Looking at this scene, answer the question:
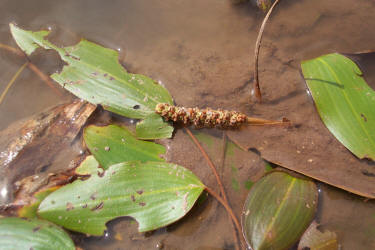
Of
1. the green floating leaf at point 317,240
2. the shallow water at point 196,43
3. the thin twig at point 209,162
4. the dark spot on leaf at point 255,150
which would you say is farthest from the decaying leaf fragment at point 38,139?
the green floating leaf at point 317,240

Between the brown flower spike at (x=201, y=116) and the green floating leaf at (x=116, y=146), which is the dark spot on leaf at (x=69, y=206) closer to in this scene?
the green floating leaf at (x=116, y=146)

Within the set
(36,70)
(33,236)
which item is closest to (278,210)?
(33,236)

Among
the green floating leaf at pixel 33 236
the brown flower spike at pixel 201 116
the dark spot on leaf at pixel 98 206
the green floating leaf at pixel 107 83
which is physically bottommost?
the green floating leaf at pixel 33 236

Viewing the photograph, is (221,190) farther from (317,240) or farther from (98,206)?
Answer: (98,206)

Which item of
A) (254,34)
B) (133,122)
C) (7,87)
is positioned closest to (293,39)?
(254,34)

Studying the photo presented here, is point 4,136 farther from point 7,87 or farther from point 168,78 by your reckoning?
point 168,78
